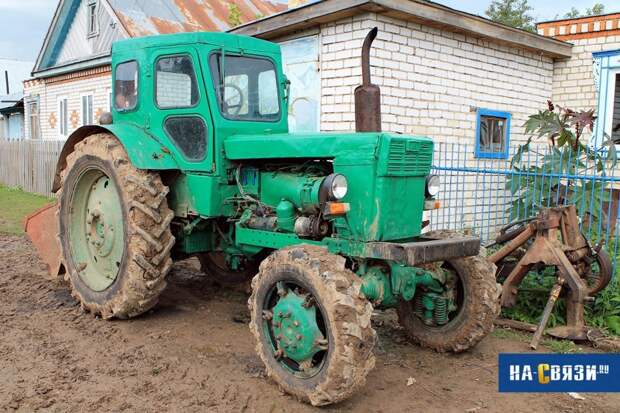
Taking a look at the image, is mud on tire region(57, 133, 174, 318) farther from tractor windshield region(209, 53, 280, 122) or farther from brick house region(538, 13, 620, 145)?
brick house region(538, 13, 620, 145)

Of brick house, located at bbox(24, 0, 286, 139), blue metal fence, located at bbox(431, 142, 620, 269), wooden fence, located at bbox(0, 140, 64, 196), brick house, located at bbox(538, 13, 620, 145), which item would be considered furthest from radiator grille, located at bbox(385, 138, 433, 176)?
wooden fence, located at bbox(0, 140, 64, 196)

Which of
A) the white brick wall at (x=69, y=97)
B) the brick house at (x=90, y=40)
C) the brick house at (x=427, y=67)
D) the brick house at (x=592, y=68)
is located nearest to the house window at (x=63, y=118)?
the brick house at (x=90, y=40)

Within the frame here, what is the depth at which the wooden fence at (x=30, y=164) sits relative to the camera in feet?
46.6

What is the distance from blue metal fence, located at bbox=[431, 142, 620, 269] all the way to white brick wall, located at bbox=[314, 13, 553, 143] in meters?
0.55

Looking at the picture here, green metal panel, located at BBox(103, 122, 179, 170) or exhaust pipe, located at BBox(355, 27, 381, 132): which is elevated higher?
exhaust pipe, located at BBox(355, 27, 381, 132)

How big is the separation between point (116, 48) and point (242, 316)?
2751 millimetres

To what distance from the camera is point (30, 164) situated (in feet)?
49.4

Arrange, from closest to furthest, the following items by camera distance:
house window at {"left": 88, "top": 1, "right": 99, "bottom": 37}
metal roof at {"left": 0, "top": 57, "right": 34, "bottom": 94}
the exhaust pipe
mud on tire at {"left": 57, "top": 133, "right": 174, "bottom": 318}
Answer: the exhaust pipe, mud on tire at {"left": 57, "top": 133, "right": 174, "bottom": 318}, house window at {"left": 88, "top": 1, "right": 99, "bottom": 37}, metal roof at {"left": 0, "top": 57, "right": 34, "bottom": 94}

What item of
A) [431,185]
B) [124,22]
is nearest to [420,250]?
[431,185]

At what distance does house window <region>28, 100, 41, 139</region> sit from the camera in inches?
675

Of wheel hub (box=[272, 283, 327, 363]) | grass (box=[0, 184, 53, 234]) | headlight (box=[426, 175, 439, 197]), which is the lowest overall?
grass (box=[0, 184, 53, 234])

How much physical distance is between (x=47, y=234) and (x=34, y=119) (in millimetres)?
13871

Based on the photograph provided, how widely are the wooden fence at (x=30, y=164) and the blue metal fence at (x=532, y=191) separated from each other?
1011 centimetres

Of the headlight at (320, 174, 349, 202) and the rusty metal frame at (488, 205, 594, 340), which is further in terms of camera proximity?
the rusty metal frame at (488, 205, 594, 340)
